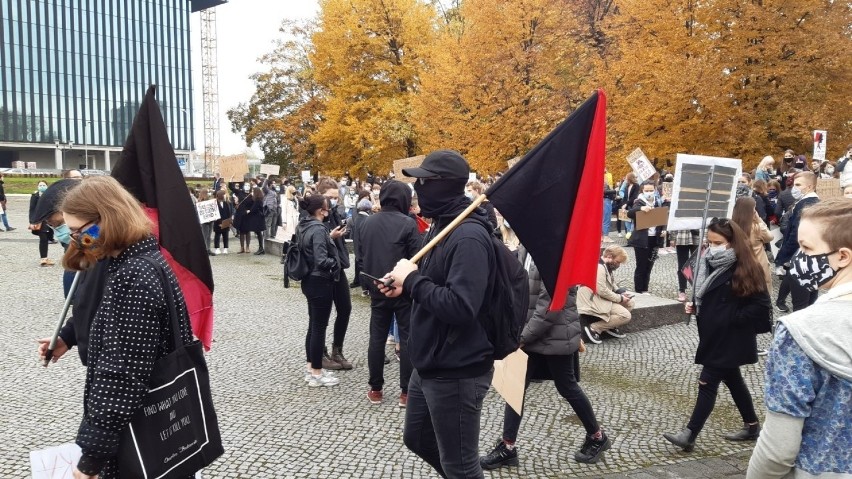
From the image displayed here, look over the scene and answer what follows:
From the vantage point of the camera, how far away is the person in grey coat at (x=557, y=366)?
14.7ft

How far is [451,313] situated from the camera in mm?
2807

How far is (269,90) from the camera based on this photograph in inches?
1742

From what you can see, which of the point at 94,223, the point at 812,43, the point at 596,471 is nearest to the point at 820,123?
the point at 812,43

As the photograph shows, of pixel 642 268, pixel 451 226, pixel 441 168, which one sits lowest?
pixel 642 268

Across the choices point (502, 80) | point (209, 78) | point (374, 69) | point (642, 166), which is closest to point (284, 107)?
point (374, 69)

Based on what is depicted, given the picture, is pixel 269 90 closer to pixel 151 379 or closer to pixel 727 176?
pixel 727 176

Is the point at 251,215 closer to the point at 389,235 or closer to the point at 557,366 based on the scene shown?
the point at 389,235

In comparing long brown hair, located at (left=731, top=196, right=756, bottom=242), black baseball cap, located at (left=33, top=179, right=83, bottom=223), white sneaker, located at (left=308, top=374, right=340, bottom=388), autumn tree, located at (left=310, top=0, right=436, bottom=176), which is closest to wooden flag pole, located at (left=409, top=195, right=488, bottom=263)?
black baseball cap, located at (left=33, top=179, right=83, bottom=223)

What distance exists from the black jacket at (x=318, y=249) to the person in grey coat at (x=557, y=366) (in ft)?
7.25

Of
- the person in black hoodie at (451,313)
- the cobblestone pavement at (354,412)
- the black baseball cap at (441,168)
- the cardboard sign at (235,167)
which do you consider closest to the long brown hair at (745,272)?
the cobblestone pavement at (354,412)

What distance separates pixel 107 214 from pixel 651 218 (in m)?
7.47

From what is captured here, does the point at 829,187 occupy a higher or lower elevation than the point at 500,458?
higher

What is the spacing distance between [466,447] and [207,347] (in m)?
1.62

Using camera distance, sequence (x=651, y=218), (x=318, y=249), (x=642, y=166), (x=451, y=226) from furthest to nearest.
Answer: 1. (x=642, y=166)
2. (x=651, y=218)
3. (x=318, y=249)
4. (x=451, y=226)
